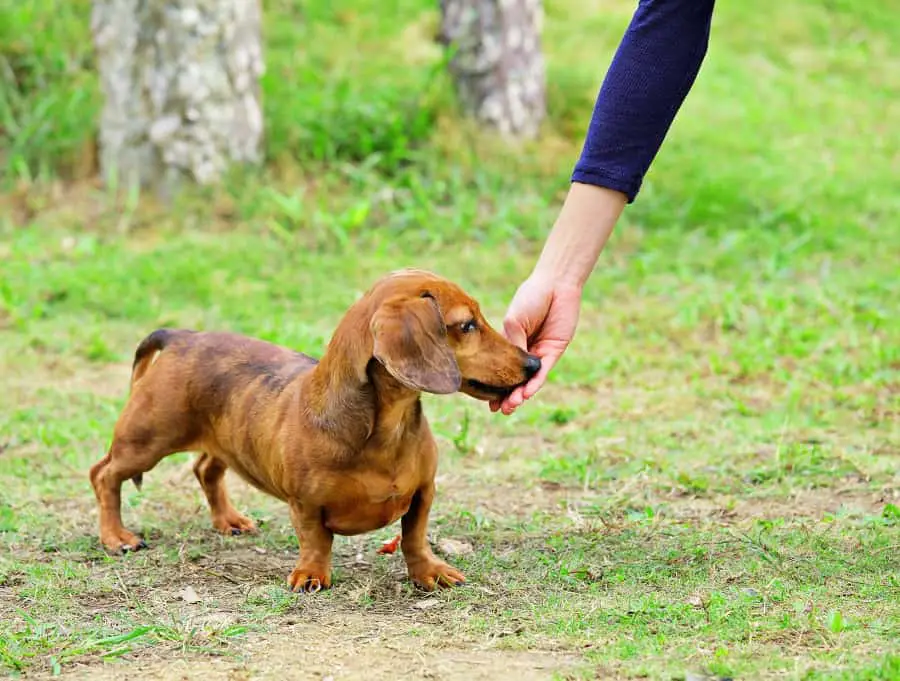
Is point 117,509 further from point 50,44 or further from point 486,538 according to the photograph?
point 50,44

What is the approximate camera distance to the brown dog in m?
3.60

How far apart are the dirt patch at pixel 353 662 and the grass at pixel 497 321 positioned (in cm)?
2

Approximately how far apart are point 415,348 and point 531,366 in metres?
0.44

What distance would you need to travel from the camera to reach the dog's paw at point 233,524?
468cm

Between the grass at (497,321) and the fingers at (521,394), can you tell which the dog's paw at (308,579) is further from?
the fingers at (521,394)

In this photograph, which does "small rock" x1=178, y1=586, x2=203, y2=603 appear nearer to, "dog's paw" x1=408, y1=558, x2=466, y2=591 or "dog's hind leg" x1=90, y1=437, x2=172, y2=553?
"dog's hind leg" x1=90, y1=437, x2=172, y2=553

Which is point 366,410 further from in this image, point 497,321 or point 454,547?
point 497,321

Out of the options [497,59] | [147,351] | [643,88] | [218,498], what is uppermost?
[643,88]

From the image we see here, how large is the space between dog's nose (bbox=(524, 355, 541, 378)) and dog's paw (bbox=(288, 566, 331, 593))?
35.0 inches

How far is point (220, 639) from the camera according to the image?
347 centimetres

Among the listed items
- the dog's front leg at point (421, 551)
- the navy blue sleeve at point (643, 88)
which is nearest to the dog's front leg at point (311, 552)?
the dog's front leg at point (421, 551)

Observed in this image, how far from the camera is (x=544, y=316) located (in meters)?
4.14

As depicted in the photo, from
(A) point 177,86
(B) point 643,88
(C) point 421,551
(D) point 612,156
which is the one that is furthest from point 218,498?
(A) point 177,86

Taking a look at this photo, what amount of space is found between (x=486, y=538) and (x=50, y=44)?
6.93m
